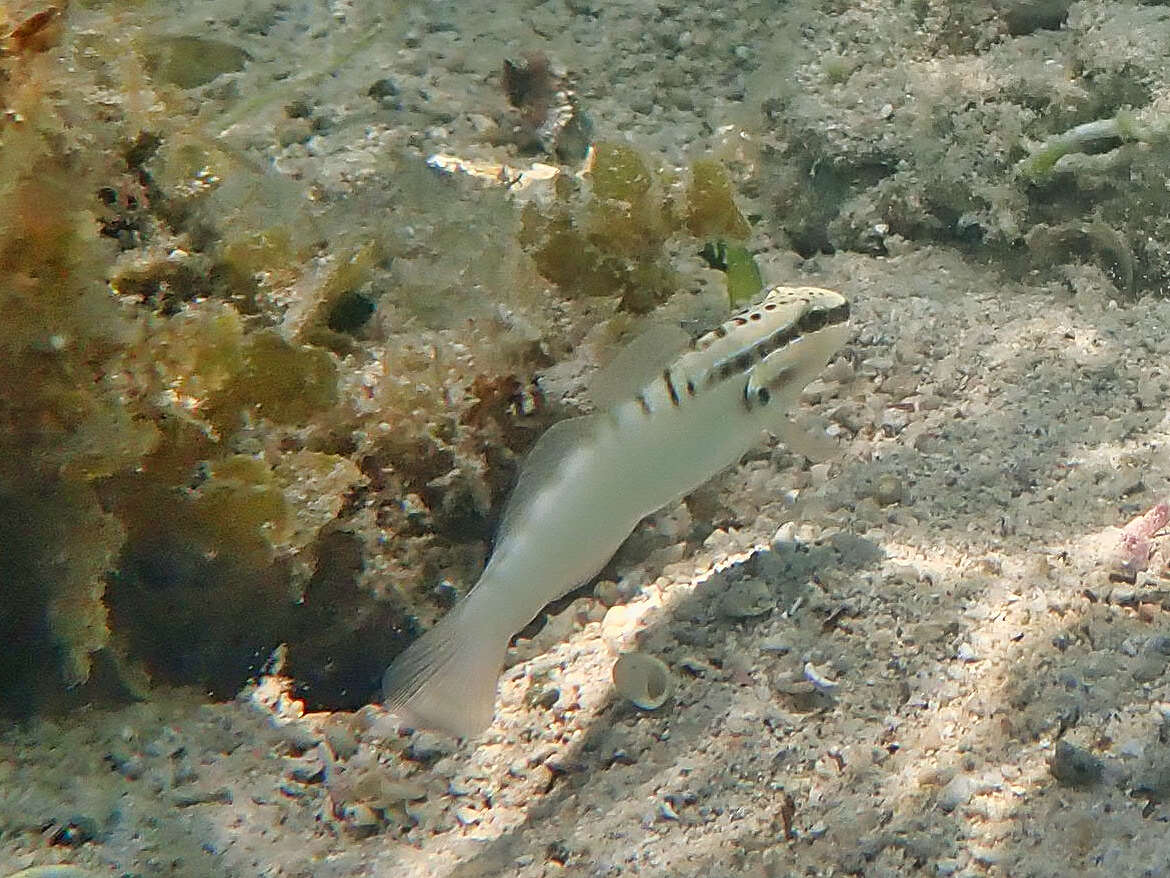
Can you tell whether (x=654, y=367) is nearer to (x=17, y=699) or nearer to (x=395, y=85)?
(x=17, y=699)

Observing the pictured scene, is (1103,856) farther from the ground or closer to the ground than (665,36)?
closer to the ground

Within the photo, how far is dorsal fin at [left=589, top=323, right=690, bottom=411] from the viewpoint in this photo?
2.31m

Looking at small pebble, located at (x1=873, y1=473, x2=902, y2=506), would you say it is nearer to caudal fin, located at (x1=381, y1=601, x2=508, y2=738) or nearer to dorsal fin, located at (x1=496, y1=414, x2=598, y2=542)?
dorsal fin, located at (x1=496, y1=414, x2=598, y2=542)

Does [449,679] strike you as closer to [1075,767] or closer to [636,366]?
[636,366]

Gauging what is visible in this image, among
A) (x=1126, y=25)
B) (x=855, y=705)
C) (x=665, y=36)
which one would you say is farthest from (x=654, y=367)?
(x=665, y=36)

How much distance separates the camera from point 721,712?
6.93 feet

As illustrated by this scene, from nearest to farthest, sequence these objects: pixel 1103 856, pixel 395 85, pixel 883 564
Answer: pixel 1103 856
pixel 883 564
pixel 395 85

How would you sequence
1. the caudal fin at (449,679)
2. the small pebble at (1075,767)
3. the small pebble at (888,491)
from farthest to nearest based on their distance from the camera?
1. the small pebble at (888,491)
2. the caudal fin at (449,679)
3. the small pebble at (1075,767)

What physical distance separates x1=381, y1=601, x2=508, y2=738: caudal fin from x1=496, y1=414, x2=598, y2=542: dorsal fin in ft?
0.80

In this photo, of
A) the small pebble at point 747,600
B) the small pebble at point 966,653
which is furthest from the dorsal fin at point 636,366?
the small pebble at point 966,653

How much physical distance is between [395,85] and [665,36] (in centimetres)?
142

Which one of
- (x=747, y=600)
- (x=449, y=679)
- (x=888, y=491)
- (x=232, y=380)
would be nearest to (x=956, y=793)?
(x=747, y=600)

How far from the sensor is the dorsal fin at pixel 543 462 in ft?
7.34

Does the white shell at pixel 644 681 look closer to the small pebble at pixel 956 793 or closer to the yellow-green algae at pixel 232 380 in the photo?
the small pebble at pixel 956 793
